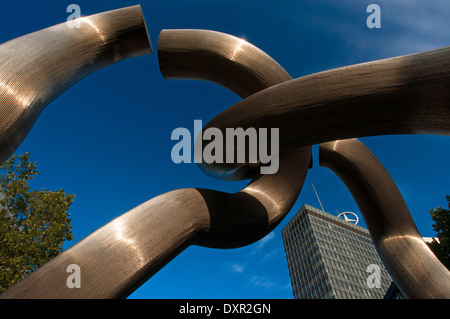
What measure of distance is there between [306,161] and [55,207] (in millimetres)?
12173

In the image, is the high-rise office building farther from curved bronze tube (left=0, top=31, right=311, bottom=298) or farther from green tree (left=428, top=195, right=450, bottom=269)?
curved bronze tube (left=0, top=31, right=311, bottom=298)

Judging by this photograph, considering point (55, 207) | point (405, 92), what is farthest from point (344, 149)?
point (55, 207)

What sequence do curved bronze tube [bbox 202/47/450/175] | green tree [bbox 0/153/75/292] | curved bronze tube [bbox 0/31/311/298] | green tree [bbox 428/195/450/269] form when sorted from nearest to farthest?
1. curved bronze tube [bbox 0/31/311/298]
2. curved bronze tube [bbox 202/47/450/175]
3. green tree [bbox 0/153/75/292]
4. green tree [bbox 428/195/450/269]

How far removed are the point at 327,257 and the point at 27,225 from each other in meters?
67.5

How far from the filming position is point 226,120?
161cm

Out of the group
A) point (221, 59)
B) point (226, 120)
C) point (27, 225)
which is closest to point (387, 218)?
point (226, 120)

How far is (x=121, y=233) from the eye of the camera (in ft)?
4.18

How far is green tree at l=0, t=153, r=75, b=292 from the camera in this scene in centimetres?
927

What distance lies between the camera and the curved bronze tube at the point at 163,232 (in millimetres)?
1108

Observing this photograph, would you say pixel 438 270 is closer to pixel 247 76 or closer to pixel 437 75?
pixel 437 75

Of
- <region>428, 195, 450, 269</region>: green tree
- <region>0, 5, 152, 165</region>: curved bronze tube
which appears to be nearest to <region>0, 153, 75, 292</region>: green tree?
<region>0, 5, 152, 165</region>: curved bronze tube

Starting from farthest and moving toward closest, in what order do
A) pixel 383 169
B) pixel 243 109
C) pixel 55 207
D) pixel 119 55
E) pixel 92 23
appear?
pixel 55 207 → pixel 383 169 → pixel 119 55 → pixel 92 23 → pixel 243 109

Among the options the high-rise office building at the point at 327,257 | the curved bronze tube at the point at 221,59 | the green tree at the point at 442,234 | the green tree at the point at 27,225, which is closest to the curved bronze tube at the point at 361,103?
the curved bronze tube at the point at 221,59

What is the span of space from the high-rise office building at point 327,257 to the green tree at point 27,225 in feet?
204
